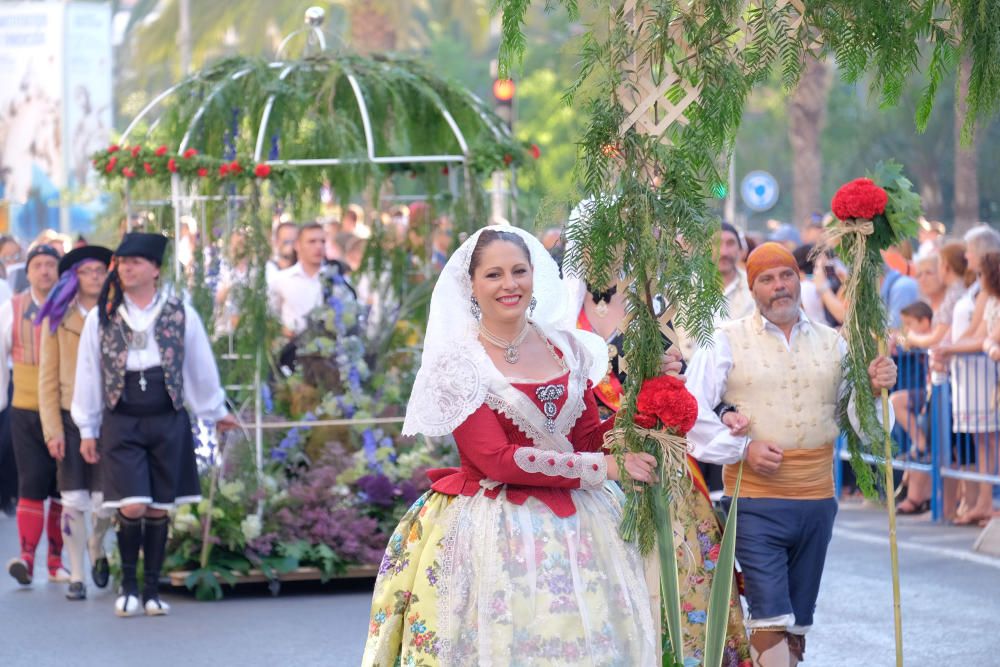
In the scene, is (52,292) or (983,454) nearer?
(52,292)

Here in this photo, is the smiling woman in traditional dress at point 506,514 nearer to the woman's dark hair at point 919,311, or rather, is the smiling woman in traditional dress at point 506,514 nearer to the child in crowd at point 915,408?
the child in crowd at point 915,408

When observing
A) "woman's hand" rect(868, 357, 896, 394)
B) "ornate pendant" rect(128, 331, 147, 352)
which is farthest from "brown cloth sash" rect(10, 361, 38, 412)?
"woman's hand" rect(868, 357, 896, 394)

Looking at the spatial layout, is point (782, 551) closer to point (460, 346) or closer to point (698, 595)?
point (698, 595)

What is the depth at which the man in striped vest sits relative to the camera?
415 inches

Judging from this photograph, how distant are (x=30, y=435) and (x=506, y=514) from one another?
19.4ft

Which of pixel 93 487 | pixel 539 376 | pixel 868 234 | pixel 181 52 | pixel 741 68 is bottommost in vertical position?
pixel 93 487

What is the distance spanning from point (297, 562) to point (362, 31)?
21.9 m

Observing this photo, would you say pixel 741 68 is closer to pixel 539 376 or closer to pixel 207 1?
pixel 539 376

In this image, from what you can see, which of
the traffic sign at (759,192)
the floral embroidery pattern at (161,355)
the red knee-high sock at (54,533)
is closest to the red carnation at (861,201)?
the floral embroidery pattern at (161,355)

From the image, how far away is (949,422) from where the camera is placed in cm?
1243

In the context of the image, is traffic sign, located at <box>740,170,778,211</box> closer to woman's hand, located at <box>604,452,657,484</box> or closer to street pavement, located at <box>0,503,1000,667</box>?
street pavement, located at <box>0,503,1000,667</box>

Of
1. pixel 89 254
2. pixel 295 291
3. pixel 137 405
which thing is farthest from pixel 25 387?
pixel 295 291

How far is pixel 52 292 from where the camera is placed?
10.2m

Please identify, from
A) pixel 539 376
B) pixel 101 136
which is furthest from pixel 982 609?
pixel 101 136
